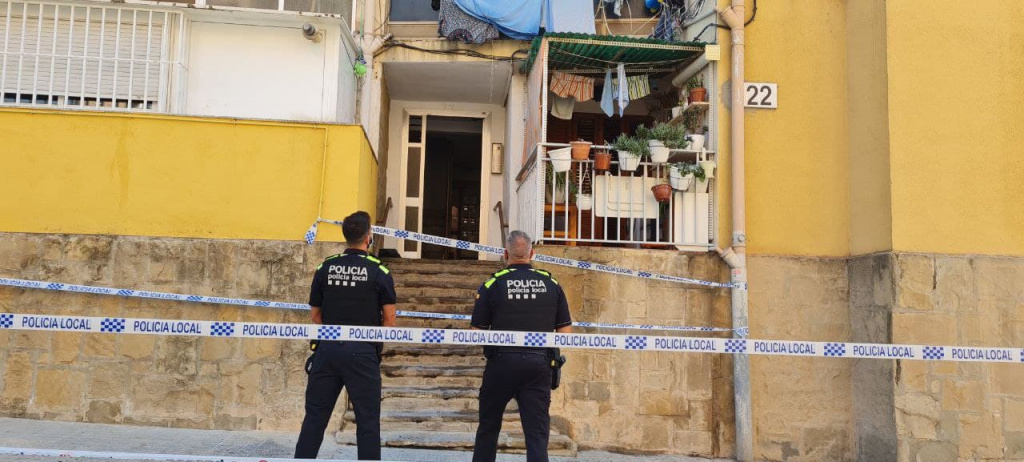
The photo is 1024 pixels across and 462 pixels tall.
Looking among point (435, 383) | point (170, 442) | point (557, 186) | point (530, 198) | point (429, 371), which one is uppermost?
Answer: point (557, 186)

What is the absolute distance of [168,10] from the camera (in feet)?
24.4

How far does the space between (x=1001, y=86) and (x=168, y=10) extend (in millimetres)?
8301

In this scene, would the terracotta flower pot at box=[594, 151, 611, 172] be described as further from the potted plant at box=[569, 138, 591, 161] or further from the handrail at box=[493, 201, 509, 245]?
the handrail at box=[493, 201, 509, 245]

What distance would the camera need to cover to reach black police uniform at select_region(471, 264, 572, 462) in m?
4.56

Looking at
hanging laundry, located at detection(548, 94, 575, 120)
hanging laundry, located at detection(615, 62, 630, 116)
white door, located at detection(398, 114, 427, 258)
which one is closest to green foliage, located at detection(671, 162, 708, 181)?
hanging laundry, located at detection(615, 62, 630, 116)

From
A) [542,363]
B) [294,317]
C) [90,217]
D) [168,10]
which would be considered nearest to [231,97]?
[168,10]

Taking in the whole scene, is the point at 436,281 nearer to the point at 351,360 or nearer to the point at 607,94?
the point at 607,94

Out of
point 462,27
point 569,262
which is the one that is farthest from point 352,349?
point 462,27

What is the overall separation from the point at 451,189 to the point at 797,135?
7.34 metres

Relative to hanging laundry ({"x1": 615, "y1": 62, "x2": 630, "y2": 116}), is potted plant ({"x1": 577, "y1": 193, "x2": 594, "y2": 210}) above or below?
below

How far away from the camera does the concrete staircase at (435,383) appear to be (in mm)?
6504

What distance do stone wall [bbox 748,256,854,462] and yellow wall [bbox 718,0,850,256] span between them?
0.26 m

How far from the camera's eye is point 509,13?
9.03 m

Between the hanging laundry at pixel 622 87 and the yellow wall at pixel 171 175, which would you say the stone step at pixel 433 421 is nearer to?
the yellow wall at pixel 171 175
